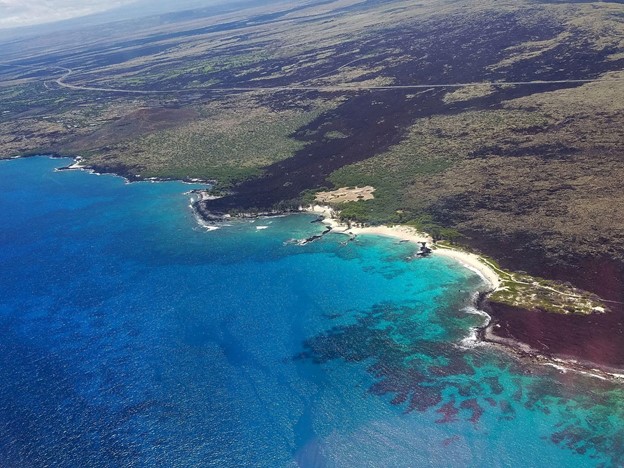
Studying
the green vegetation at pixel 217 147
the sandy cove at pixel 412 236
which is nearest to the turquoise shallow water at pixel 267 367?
the sandy cove at pixel 412 236

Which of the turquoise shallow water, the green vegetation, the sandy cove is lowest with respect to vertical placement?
the turquoise shallow water

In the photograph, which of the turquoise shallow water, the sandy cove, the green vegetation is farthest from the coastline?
the green vegetation

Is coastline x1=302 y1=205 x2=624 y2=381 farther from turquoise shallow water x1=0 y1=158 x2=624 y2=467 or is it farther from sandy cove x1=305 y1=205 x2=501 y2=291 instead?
turquoise shallow water x1=0 y1=158 x2=624 y2=467

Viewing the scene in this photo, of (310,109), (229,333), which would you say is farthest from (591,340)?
(310,109)

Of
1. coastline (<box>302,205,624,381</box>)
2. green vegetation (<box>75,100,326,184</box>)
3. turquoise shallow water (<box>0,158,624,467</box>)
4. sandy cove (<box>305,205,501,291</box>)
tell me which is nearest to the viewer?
turquoise shallow water (<box>0,158,624,467</box>)

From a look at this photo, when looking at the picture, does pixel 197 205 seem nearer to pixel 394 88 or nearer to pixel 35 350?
pixel 35 350

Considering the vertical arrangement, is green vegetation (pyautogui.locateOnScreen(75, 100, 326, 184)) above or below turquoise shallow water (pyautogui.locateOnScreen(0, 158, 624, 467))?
above
